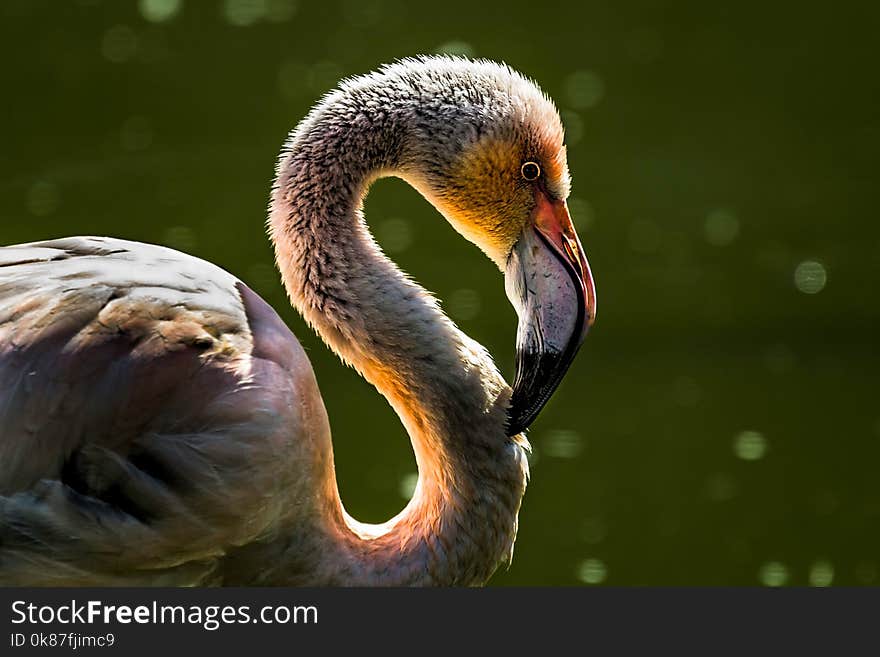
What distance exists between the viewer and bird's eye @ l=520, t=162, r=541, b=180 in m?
2.24

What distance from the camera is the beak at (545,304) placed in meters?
2.15

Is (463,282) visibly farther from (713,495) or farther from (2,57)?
(2,57)

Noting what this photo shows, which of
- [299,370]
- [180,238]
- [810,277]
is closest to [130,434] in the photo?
[299,370]

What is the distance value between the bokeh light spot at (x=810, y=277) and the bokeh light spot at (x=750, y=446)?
110cm

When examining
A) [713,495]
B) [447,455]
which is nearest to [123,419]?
[447,455]

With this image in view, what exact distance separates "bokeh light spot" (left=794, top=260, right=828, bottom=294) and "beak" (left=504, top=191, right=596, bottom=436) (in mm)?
2766

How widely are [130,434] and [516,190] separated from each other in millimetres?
753

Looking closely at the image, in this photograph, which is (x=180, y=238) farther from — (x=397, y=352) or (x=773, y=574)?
(x=397, y=352)

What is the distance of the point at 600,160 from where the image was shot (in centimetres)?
482

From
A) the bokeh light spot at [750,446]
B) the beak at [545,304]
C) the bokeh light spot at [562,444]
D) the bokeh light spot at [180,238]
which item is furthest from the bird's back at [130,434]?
the bokeh light spot at [180,238]

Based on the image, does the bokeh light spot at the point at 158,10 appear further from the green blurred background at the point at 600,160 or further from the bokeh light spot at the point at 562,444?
the bokeh light spot at the point at 562,444

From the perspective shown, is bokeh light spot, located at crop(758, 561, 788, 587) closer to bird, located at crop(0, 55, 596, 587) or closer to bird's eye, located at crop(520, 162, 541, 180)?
bird, located at crop(0, 55, 596, 587)

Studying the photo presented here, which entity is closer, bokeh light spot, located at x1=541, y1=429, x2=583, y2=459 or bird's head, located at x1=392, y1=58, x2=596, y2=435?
bird's head, located at x1=392, y1=58, x2=596, y2=435

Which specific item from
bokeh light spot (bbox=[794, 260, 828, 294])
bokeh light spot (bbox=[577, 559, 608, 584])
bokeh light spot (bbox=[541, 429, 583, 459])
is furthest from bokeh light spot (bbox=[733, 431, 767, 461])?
bokeh light spot (bbox=[794, 260, 828, 294])
